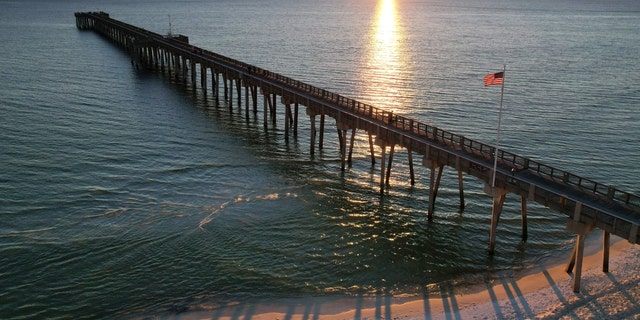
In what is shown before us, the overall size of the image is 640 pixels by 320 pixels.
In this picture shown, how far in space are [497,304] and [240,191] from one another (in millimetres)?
Answer: 20431

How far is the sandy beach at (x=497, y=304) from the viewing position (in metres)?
25.9

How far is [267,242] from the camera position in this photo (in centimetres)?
3388

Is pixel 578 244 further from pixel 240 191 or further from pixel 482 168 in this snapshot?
pixel 240 191

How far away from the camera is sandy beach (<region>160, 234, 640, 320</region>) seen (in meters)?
25.9

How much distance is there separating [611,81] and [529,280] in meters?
64.6

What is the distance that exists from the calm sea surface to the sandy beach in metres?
1.01

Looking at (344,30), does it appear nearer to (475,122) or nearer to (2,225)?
(475,122)

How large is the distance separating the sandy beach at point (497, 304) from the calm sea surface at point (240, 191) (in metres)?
1.01

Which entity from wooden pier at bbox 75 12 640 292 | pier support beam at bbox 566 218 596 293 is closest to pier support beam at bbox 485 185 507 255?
wooden pier at bbox 75 12 640 292

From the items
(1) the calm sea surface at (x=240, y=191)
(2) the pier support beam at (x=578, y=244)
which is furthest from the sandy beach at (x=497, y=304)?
(1) the calm sea surface at (x=240, y=191)

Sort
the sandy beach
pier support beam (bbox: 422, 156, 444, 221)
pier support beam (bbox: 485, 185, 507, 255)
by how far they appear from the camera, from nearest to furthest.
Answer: the sandy beach < pier support beam (bbox: 485, 185, 507, 255) < pier support beam (bbox: 422, 156, 444, 221)

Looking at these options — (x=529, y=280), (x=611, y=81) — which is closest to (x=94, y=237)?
(x=529, y=280)

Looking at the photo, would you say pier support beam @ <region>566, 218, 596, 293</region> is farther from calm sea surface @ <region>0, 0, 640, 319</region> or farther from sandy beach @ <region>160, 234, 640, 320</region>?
calm sea surface @ <region>0, 0, 640, 319</region>

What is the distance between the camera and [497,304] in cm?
2698
